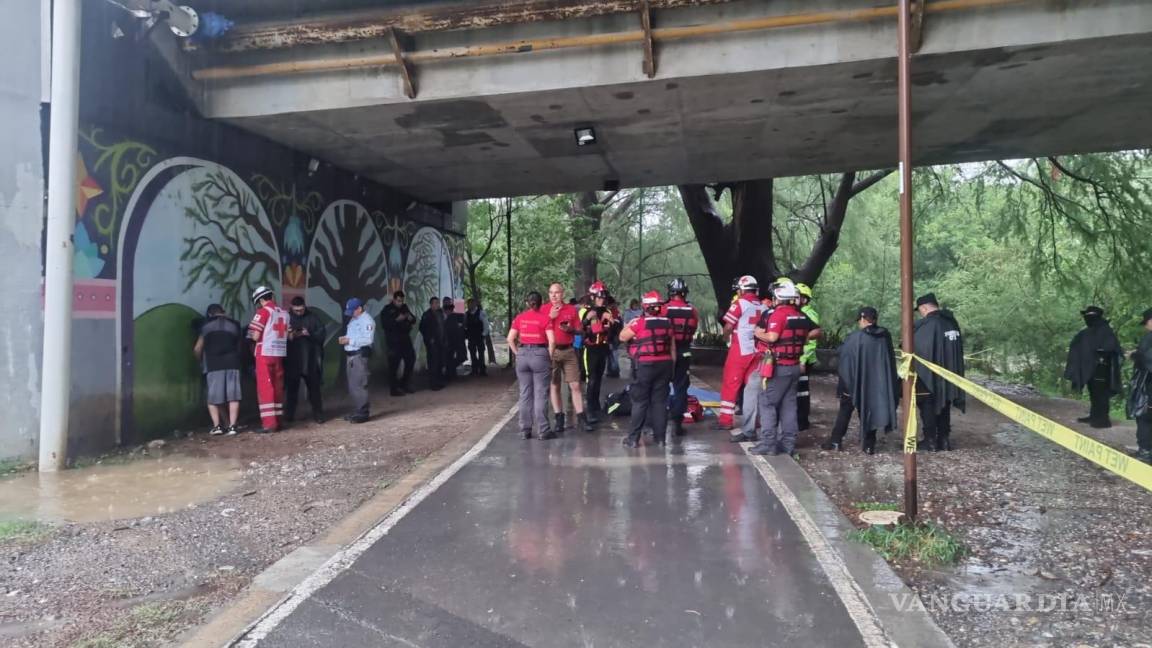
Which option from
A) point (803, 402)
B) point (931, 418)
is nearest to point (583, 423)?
point (803, 402)

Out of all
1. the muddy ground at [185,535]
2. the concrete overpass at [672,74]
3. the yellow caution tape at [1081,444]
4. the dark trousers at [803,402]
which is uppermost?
the concrete overpass at [672,74]

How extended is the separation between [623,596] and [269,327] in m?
7.18

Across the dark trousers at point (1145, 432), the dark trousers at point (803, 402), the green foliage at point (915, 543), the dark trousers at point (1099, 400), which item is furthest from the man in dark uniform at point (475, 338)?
the green foliage at point (915, 543)

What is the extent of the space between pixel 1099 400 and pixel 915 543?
719 cm

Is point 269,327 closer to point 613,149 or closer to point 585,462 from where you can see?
point 585,462

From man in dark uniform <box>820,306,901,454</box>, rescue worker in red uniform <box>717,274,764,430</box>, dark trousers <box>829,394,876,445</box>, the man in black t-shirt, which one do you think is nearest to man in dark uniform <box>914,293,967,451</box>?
man in dark uniform <box>820,306,901,454</box>

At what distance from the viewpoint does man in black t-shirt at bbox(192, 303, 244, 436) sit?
30.6 feet

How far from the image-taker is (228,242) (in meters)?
10.3

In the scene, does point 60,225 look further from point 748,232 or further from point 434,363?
point 748,232

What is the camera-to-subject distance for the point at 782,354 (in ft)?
25.8

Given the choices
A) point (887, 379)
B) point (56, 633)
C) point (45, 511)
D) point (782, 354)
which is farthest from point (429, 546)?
point (887, 379)

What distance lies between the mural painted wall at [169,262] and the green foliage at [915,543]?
25.5ft

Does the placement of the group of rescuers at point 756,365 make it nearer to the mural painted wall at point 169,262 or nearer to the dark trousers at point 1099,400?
the dark trousers at point 1099,400

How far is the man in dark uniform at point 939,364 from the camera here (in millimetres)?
8023
